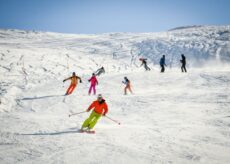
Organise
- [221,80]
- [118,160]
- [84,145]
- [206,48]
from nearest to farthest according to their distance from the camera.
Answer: [118,160] → [84,145] → [221,80] → [206,48]

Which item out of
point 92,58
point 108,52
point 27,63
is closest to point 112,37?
point 108,52

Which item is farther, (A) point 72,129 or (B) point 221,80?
(B) point 221,80

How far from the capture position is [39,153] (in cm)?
754

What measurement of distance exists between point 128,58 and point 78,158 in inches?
1365

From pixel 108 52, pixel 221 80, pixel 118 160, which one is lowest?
pixel 118 160

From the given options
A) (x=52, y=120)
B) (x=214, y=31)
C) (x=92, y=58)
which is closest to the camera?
(x=52, y=120)

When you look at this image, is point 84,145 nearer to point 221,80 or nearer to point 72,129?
point 72,129

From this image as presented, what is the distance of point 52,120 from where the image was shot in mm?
11609

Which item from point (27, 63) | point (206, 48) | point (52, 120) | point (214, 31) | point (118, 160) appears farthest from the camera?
point (214, 31)

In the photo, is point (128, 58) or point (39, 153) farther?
point (128, 58)

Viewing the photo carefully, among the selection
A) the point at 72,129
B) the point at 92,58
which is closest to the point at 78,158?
the point at 72,129

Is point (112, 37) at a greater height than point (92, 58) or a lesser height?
greater

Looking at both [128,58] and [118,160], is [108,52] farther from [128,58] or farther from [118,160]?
[118,160]

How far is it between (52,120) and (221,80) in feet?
44.9
